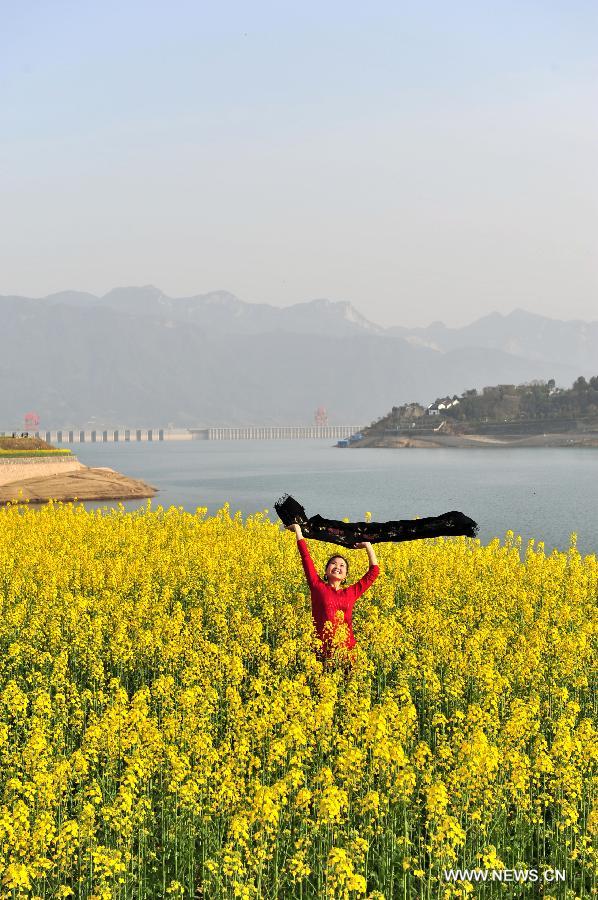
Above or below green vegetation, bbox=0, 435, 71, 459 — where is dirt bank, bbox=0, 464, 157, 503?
below

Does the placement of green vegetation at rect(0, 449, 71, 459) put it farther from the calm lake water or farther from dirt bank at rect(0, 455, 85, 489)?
the calm lake water

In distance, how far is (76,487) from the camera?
8194 cm

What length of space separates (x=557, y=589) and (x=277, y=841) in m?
11.4

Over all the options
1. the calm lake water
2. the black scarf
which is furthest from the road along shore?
the black scarf

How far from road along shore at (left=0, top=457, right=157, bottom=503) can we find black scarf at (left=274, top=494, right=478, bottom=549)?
62.7 metres

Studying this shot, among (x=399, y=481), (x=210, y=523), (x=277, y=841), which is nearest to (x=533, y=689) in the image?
(x=277, y=841)

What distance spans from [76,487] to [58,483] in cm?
159

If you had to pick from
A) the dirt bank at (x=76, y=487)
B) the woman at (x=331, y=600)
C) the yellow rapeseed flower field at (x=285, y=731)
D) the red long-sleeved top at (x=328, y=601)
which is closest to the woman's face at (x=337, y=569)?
the woman at (x=331, y=600)

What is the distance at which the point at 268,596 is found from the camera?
18.9 m

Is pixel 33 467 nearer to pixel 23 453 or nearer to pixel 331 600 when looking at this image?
pixel 23 453

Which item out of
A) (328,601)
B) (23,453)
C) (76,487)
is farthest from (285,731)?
(23,453)

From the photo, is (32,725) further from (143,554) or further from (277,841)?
(143,554)

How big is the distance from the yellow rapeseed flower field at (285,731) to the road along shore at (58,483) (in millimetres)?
57196

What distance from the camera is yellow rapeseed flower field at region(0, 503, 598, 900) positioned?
27.2ft
